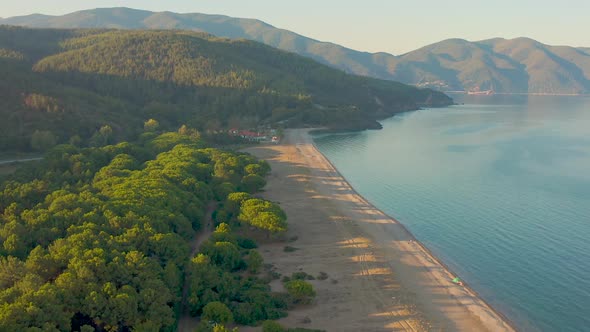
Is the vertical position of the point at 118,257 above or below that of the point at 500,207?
above

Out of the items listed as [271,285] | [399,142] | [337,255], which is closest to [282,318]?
[271,285]

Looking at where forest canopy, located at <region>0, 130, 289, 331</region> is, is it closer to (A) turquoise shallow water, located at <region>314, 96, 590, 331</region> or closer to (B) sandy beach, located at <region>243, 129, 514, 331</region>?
(B) sandy beach, located at <region>243, 129, 514, 331</region>

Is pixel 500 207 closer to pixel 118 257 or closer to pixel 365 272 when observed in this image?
pixel 365 272

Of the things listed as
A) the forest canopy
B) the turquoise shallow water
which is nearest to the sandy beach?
the turquoise shallow water

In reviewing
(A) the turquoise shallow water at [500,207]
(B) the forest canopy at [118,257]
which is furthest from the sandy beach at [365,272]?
(B) the forest canopy at [118,257]

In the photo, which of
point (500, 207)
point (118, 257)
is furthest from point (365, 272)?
point (500, 207)

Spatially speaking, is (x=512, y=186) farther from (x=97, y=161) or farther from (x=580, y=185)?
(x=97, y=161)

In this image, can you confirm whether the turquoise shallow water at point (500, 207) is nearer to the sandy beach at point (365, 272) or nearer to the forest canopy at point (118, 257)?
the sandy beach at point (365, 272)
